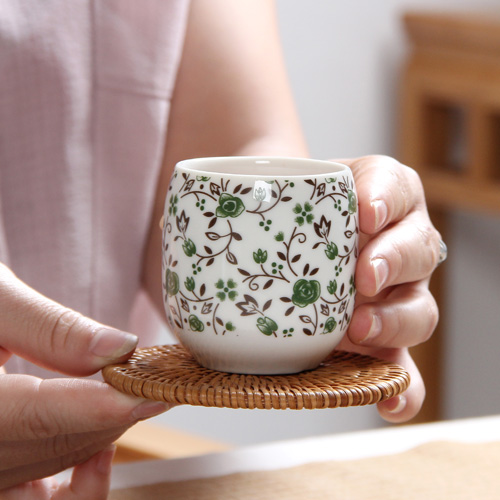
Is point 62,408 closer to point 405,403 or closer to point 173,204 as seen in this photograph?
point 173,204

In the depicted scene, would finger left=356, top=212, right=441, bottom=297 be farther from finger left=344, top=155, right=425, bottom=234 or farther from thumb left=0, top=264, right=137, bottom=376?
thumb left=0, top=264, right=137, bottom=376

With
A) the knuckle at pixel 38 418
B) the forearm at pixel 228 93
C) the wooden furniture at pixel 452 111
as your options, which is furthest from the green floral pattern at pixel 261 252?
the wooden furniture at pixel 452 111

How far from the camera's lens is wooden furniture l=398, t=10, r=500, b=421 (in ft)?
5.62

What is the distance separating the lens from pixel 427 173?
189 cm

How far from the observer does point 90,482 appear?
56 centimetres

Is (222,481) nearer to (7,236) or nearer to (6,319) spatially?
(6,319)

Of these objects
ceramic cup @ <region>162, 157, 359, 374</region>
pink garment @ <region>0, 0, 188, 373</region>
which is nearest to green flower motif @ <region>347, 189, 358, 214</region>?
ceramic cup @ <region>162, 157, 359, 374</region>

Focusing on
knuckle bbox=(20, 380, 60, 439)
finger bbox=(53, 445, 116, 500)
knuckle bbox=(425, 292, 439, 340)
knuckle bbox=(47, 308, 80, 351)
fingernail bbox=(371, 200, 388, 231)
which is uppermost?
fingernail bbox=(371, 200, 388, 231)

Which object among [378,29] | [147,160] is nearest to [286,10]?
[378,29]

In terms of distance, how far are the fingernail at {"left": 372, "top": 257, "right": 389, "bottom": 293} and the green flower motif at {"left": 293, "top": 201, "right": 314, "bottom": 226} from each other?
0.26ft

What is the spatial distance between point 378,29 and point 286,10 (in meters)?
0.29

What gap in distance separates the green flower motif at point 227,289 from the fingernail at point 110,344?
74 millimetres

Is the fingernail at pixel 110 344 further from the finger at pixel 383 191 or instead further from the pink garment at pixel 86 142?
the pink garment at pixel 86 142

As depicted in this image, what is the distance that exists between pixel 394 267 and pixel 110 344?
0.21 meters
